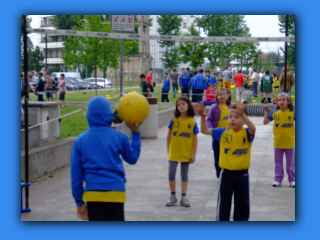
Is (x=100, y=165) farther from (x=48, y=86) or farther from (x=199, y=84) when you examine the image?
(x=48, y=86)

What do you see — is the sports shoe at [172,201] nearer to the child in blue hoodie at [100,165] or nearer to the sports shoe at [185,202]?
the sports shoe at [185,202]

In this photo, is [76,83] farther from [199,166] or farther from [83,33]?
[83,33]

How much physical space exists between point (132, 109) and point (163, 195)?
3806 mm

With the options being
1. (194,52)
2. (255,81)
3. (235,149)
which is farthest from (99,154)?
(194,52)

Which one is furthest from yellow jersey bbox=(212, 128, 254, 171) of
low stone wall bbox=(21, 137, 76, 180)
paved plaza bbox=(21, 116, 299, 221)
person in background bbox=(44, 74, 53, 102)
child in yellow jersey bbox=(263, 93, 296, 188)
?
person in background bbox=(44, 74, 53, 102)

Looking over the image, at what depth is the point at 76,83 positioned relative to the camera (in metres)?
35.8

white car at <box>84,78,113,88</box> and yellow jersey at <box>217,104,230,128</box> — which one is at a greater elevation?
white car at <box>84,78,113,88</box>

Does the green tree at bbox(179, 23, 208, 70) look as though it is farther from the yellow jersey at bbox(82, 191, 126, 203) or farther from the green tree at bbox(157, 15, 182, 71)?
the yellow jersey at bbox(82, 191, 126, 203)

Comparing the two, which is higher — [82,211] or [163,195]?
[82,211]

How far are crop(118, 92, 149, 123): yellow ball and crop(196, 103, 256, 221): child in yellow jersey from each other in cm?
107

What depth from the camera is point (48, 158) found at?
938 centimetres

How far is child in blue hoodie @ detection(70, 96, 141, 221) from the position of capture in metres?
4.27

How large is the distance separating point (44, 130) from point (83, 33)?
3242mm

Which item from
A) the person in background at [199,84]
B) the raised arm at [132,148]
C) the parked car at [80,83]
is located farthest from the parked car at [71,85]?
the raised arm at [132,148]
